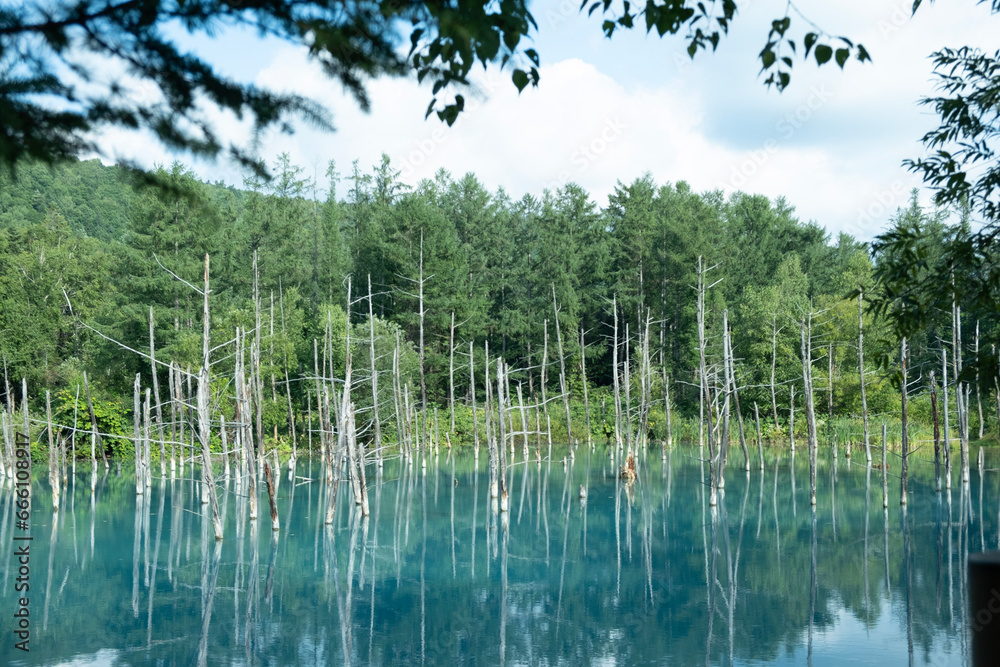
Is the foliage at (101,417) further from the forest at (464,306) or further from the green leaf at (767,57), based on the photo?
the green leaf at (767,57)

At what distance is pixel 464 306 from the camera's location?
40625 millimetres

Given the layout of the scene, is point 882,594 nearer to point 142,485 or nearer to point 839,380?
point 142,485

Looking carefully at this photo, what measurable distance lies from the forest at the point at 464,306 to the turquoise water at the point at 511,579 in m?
8.57

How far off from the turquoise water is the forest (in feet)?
28.1

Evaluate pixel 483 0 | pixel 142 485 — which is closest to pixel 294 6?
pixel 483 0

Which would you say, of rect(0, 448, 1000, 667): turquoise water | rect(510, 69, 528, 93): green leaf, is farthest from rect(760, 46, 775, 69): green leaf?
rect(0, 448, 1000, 667): turquoise water

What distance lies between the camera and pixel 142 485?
2241 cm

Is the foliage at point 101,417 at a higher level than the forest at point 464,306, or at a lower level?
lower

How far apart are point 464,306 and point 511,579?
26.0m

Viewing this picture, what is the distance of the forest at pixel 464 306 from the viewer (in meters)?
33.3

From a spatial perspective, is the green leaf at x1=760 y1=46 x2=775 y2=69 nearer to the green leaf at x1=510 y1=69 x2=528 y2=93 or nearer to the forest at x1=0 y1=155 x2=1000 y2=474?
the green leaf at x1=510 y1=69 x2=528 y2=93

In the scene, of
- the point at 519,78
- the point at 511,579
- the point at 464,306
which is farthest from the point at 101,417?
the point at 519,78

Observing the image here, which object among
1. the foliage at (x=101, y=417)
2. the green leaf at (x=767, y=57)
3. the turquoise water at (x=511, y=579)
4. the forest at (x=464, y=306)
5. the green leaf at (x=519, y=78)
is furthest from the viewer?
the forest at (x=464, y=306)

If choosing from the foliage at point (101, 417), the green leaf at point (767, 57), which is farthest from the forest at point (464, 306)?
the green leaf at point (767, 57)
